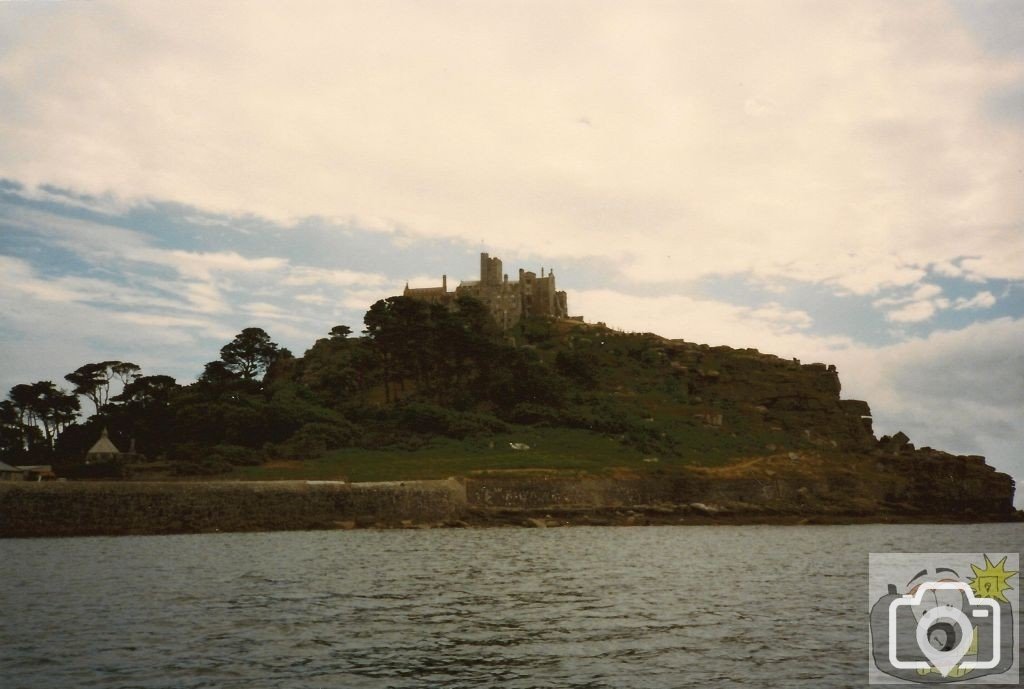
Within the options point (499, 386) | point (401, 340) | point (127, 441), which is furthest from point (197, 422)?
point (499, 386)

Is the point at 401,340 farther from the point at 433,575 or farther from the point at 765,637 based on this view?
the point at 765,637

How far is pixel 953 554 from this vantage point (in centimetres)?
4634

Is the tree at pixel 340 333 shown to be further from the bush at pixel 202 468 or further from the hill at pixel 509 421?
the bush at pixel 202 468

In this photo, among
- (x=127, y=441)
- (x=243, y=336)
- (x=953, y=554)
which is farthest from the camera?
(x=243, y=336)

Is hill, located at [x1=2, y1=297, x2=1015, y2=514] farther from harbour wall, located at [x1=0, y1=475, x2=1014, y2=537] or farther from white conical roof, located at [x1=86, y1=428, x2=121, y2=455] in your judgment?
white conical roof, located at [x1=86, y1=428, x2=121, y2=455]

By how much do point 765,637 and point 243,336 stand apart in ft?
344

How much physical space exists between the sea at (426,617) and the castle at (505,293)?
347 ft

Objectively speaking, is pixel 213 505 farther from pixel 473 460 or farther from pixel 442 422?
pixel 442 422

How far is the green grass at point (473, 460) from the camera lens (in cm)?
7300

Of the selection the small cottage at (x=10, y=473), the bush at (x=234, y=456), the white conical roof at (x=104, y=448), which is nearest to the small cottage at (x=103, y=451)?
the white conical roof at (x=104, y=448)

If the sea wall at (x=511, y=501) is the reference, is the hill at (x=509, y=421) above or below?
above

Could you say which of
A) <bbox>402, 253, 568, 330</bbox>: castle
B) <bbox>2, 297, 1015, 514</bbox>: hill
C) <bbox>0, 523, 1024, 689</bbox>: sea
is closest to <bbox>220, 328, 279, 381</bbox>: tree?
<bbox>2, 297, 1015, 514</bbox>: hill

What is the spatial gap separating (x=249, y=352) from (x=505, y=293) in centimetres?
5011

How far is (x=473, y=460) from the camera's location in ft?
263
